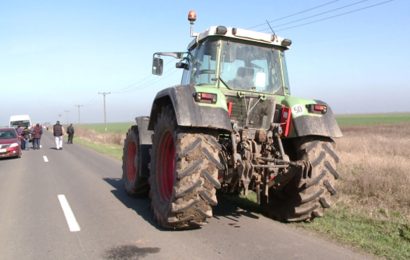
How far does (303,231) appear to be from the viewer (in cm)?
611

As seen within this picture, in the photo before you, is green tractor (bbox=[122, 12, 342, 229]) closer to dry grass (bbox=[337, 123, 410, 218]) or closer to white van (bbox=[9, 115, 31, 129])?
dry grass (bbox=[337, 123, 410, 218])

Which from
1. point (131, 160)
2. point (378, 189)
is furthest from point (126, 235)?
point (378, 189)

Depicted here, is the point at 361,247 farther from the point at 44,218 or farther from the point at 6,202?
the point at 6,202

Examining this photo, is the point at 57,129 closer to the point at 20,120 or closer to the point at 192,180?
the point at 20,120

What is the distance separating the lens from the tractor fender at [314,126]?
623 centimetres

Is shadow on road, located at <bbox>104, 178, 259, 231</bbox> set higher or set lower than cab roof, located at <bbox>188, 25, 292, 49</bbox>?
lower

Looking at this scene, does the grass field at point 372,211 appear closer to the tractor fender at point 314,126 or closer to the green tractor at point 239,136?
the green tractor at point 239,136

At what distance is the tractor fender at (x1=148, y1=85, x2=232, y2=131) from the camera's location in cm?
560

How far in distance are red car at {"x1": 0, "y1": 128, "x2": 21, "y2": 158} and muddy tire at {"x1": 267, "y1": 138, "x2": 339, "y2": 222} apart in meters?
16.8

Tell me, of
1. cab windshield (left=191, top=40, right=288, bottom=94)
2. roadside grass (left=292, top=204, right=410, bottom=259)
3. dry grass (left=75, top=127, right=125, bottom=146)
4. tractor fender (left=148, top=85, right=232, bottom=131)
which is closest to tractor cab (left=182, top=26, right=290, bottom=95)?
cab windshield (left=191, top=40, right=288, bottom=94)

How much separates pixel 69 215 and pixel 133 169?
2.17 metres

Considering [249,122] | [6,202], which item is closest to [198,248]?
[249,122]

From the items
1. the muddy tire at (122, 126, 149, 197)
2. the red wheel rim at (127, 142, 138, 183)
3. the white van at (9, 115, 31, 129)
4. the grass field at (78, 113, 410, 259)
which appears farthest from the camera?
the white van at (9, 115, 31, 129)

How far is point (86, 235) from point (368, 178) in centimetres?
611
